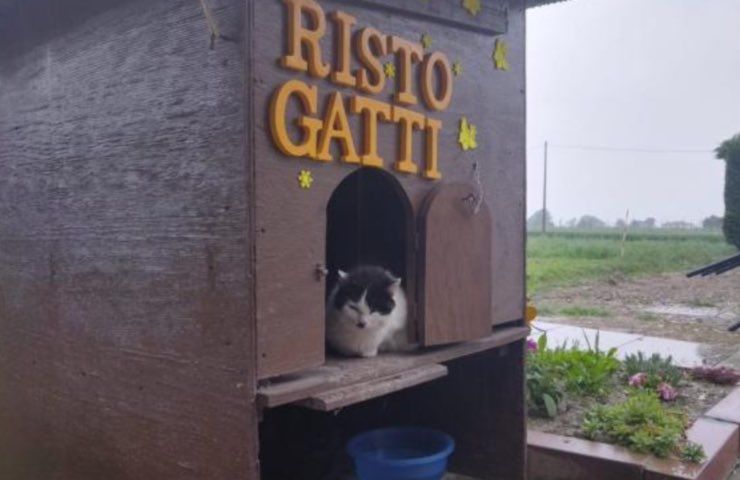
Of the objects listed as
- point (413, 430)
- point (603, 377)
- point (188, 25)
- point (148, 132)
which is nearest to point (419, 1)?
point (188, 25)

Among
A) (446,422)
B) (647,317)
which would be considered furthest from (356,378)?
(647,317)

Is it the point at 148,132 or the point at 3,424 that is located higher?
the point at 148,132

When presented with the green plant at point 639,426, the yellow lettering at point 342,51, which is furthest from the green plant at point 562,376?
the yellow lettering at point 342,51

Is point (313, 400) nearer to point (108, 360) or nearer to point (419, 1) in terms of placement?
point (108, 360)

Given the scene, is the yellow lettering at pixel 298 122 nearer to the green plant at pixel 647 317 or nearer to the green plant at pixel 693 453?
the green plant at pixel 693 453

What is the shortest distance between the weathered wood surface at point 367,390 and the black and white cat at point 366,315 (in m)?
0.25

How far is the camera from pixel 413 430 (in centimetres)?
351

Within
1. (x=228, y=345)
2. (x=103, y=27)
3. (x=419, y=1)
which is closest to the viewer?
(x=228, y=345)

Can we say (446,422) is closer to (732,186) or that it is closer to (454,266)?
(454,266)

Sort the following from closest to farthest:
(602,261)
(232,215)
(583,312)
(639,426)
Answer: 1. (232,215)
2. (639,426)
3. (583,312)
4. (602,261)

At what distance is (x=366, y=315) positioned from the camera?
8.87ft

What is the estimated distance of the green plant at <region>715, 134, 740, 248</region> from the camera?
31.6 feet

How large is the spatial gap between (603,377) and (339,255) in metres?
2.16

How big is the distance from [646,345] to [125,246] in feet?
16.9
